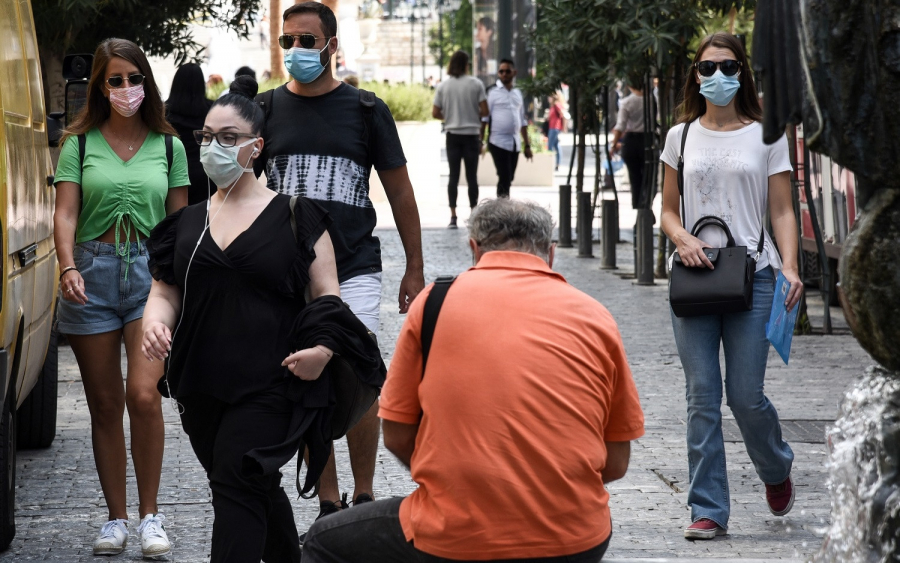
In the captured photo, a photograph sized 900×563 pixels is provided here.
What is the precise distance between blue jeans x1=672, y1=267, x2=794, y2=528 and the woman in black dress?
1.60 meters

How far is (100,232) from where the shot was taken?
529 cm

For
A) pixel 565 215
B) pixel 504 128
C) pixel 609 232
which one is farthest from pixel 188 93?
pixel 504 128

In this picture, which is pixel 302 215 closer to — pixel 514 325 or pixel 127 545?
pixel 514 325

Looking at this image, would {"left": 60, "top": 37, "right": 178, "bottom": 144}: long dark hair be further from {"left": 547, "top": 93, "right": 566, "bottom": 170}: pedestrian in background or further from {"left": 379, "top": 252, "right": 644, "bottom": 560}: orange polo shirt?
{"left": 547, "top": 93, "right": 566, "bottom": 170}: pedestrian in background

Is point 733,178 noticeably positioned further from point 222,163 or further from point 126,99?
point 126,99

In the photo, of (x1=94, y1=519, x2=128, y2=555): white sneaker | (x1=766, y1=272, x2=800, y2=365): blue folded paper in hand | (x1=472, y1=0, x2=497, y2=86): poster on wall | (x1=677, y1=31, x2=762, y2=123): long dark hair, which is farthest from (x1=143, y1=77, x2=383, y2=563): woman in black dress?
(x1=472, y1=0, x2=497, y2=86): poster on wall

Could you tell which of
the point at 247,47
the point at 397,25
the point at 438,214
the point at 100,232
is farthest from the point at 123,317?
the point at 397,25

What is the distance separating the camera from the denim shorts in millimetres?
5180

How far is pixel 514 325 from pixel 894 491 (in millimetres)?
905

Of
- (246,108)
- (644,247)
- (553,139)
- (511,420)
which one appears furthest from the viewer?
(553,139)

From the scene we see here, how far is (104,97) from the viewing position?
5379 mm

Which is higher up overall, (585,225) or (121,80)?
(121,80)

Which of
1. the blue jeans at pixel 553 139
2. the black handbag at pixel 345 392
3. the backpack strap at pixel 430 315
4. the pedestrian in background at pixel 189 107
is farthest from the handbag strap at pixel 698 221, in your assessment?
the blue jeans at pixel 553 139

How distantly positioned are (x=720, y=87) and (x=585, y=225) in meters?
9.77
